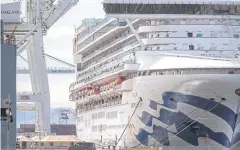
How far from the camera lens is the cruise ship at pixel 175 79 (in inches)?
1428

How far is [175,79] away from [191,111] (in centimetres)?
164

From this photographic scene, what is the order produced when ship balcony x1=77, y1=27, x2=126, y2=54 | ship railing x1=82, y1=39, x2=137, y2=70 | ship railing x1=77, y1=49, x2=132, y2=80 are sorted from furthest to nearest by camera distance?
ship balcony x1=77, y1=27, x2=126, y2=54 → ship railing x1=77, y1=49, x2=132, y2=80 → ship railing x1=82, y1=39, x2=137, y2=70

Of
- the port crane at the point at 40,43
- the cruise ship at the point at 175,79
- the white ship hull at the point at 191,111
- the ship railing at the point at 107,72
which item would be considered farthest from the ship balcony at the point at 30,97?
the white ship hull at the point at 191,111

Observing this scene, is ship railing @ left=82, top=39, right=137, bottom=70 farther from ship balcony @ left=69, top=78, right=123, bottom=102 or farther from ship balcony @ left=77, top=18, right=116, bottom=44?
ship balcony @ left=69, top=78, right=123, bottom=102

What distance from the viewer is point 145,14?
131ft

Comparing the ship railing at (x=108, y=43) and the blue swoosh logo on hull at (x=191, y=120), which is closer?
the blue swoosh logo on hull at (x=191, y=120)

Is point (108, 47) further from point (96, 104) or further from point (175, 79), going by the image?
point (175, 79)

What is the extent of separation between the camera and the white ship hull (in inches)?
1419

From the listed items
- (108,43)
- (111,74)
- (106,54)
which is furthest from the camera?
(106,54)

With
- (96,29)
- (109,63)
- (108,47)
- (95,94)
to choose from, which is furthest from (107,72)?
(96,29)

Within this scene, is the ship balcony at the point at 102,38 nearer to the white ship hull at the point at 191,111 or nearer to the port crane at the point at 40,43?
the port crane at the point at 40,43

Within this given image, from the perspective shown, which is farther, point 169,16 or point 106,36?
point 106,36

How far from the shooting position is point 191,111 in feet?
119

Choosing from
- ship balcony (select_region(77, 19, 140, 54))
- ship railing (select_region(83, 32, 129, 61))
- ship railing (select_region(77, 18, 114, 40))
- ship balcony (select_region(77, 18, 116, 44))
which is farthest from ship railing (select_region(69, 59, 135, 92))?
ship railing (select_region(77, 18, 114, 40))
